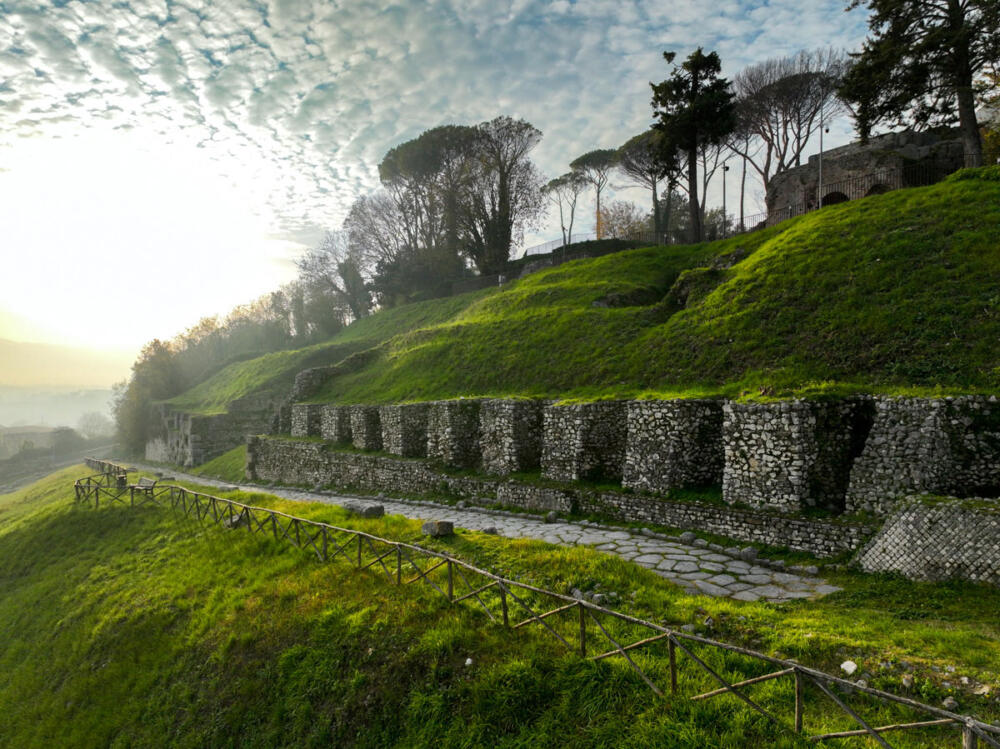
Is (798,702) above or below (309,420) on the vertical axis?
below

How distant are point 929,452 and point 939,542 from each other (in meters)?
1.90

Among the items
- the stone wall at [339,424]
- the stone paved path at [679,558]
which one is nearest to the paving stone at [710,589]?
the stone paved path at [679,558]

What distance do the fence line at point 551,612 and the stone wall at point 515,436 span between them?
6118 millimetres

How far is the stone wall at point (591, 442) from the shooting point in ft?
47.3

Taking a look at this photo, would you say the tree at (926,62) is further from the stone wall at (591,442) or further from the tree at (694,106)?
the stone wall at (591,442)

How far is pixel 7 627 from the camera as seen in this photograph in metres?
14.7

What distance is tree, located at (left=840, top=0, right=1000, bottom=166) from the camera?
58.3ft

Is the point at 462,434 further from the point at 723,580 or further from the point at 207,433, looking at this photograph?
the point at 207,433

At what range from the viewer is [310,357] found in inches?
1709

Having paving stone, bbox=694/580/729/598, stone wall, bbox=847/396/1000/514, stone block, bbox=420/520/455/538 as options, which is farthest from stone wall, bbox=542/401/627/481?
stone wall, bbox=847/396/1000/514

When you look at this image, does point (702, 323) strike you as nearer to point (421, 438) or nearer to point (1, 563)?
point (421, 438)

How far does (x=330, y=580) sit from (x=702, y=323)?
44.0 ft

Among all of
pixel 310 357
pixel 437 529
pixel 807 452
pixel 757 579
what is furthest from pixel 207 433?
pixel 807 452

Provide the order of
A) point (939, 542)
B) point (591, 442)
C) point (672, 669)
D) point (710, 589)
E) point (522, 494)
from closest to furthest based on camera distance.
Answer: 1. point (672, 669)
2. point (939, 542)
3. point (710, 589)
4. point (591, 442)
5. point (522, 494)
